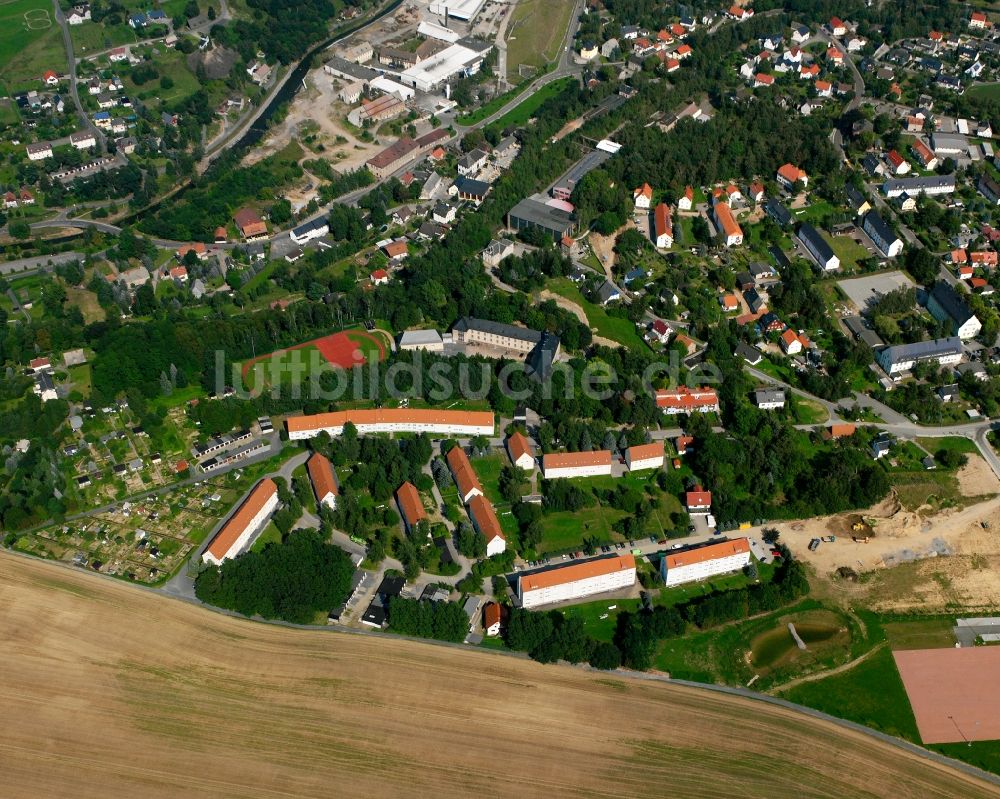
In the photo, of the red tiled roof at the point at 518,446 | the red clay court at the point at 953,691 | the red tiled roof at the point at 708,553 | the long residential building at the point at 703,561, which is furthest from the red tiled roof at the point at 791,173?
the red clay court at the point at 953,691

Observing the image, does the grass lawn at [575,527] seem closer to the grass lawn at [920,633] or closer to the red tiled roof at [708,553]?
the red tiled roof at [708,553]

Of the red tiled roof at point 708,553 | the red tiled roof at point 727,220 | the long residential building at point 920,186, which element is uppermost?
the long residential building at point 920,186

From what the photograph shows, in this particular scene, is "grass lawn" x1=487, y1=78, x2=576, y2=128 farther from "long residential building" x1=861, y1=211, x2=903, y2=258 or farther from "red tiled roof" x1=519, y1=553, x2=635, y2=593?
"red tiled roof" x1=519, y1=553, x2=635, y2=593

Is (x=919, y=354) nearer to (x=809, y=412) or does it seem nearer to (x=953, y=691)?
(x=809, y=412)

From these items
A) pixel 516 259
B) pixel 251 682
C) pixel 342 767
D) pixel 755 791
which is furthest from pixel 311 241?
pixel 755 791

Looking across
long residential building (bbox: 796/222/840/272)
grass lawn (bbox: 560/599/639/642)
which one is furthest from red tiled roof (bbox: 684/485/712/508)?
long residential building (bbox: 796/222/840/272)

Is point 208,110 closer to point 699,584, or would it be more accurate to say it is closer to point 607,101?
point 607,101
